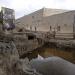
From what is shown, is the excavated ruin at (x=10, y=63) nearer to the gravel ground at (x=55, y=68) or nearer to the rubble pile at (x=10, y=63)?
the rubble pile at (x=10, y=63)

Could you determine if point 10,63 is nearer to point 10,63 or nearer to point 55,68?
point 10,63

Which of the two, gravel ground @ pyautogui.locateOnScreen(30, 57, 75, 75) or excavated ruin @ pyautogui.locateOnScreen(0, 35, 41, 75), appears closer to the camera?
excavated ruin @ pyautogui.locateOnScreen(0, 35, 41, 75)

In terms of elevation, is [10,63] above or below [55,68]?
above

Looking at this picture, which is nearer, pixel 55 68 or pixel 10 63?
pixel 10 63

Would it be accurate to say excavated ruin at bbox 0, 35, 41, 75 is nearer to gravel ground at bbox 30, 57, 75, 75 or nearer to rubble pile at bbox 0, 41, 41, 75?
rubble pile at bbox 0, 41, 41, 75

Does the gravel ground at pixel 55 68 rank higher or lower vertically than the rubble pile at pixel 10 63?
lower

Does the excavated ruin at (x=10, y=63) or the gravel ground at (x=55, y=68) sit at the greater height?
the excavated ruin at (x=10, y=63)

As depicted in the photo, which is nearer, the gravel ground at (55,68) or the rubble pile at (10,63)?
the rubble pile at (10,63)

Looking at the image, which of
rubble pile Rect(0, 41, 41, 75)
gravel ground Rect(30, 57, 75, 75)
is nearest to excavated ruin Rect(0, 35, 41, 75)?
rubble pile Rect(0, 41, 41, 75)

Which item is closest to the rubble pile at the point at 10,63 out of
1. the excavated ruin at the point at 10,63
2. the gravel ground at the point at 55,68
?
the excavated ruin at the point at 10,63

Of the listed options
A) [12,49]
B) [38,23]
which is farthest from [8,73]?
[38,23]

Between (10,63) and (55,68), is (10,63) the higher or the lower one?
the higher one

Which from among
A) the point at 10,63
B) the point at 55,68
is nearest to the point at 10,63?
the point at 10,63

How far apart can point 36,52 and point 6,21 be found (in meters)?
3.44
